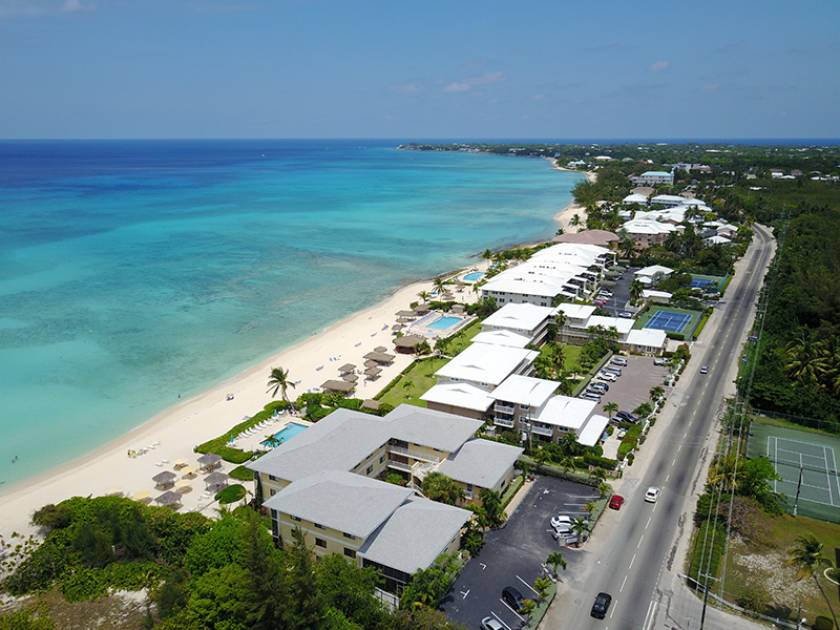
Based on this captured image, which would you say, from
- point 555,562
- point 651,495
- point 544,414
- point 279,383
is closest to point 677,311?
point 544,414

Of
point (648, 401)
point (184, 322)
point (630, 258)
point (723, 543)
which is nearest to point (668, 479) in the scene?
point (723, 543)

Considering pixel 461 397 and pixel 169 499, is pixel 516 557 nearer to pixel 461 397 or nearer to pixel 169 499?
pixel 461 397

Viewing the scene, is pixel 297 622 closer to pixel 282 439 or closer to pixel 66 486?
pixel 282 439

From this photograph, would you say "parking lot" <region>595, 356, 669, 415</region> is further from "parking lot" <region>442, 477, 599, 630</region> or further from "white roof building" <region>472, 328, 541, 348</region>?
"parking lot" <region>442, 477, 599, 630</region>

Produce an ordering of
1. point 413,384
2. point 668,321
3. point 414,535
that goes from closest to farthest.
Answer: point 414,535, point 413,384, point 668,321

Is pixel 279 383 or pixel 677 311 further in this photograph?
pixel 677 311

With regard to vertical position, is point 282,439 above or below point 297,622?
below

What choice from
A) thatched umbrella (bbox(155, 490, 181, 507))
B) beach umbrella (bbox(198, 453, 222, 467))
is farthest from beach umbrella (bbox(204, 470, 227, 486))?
thatched umbrella (bbox(155, 490, 181, 507))
